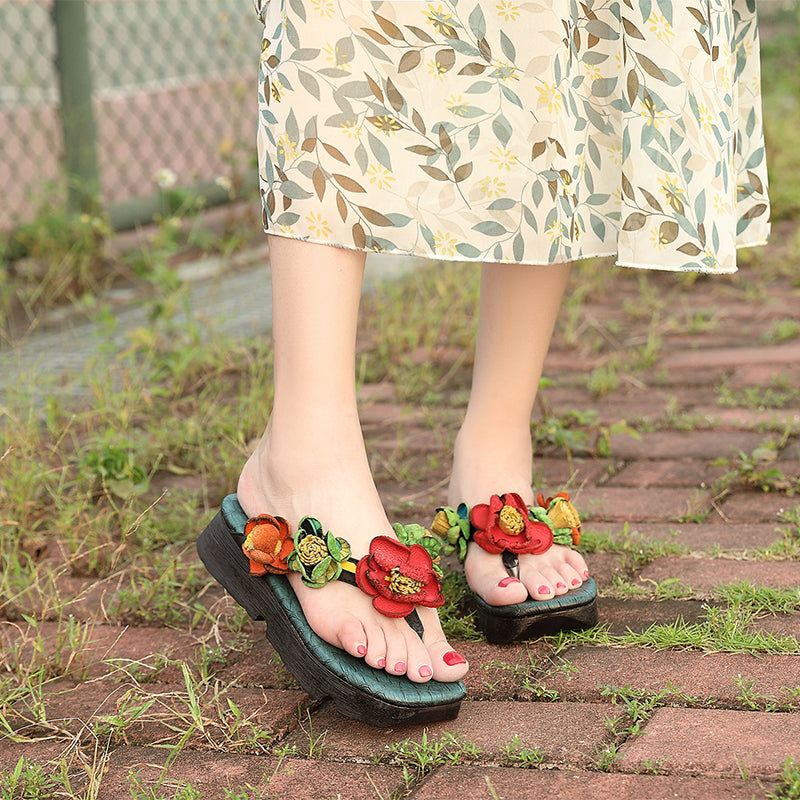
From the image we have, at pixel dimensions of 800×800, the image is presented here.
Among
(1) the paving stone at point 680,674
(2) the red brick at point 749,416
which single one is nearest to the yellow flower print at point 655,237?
(1) the paving stone at point 680,674

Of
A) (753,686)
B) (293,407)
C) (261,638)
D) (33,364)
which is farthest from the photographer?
(33,364)

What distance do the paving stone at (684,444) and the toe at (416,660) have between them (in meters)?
0.91

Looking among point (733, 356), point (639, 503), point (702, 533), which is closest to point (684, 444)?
point (639, 503)

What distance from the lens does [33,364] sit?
2.83m

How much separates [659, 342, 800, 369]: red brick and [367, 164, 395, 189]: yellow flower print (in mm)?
1414

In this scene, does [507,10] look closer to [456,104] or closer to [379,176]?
[456,104]

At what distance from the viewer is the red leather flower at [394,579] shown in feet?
4.47

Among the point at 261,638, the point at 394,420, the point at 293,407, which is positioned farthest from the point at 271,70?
the point at 394,420

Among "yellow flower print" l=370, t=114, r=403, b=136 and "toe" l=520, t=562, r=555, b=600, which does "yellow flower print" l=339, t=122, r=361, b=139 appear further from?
"toe" l=520, t=562, r=555, b=600

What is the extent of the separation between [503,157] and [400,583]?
470mm

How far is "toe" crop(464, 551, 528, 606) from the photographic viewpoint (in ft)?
4.89

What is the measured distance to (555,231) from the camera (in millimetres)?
1438

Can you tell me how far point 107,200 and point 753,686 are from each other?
3.18 m

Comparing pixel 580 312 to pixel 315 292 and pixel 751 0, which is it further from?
pixel 315 292
